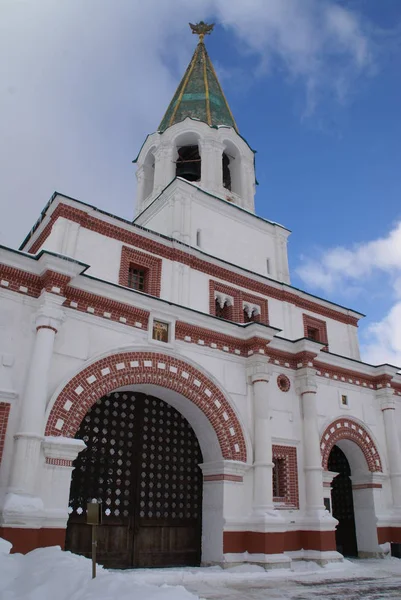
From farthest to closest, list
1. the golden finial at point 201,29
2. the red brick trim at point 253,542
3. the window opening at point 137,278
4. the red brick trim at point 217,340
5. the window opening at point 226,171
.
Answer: the golden finial at point 201,29 → the window opening at point 226,171 → the window opening at point 137,278 → the red brick trim at point 217,340 → the red brick trim at point 253,542

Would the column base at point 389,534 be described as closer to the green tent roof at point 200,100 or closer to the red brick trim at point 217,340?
the red brick trim at point 217,340

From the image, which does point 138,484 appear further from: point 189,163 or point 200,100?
point 200,100

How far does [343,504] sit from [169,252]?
10111mm

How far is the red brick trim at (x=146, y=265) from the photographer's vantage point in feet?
44.6

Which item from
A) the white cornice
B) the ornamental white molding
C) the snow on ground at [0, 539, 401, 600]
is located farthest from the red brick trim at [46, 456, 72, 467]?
the ornamental white molding

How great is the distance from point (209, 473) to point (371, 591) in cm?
469

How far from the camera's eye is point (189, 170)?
19469 mm

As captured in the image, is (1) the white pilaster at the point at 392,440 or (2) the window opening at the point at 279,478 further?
(1) the white pilaster at the point at 392,440

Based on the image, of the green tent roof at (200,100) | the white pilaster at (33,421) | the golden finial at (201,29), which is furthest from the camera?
the golden finial at (201,29)

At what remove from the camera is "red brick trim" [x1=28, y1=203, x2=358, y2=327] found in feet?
43.3

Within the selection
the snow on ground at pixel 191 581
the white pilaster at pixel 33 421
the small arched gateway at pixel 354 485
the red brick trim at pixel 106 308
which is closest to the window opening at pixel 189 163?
the red brick trim at pixel 106 308

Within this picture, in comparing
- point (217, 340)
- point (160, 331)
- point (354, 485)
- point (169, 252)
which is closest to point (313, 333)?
point (354, 485)

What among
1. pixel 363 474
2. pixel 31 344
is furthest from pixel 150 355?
pixel 363 474

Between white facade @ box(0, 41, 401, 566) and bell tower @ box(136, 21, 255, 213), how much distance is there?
0.10m
